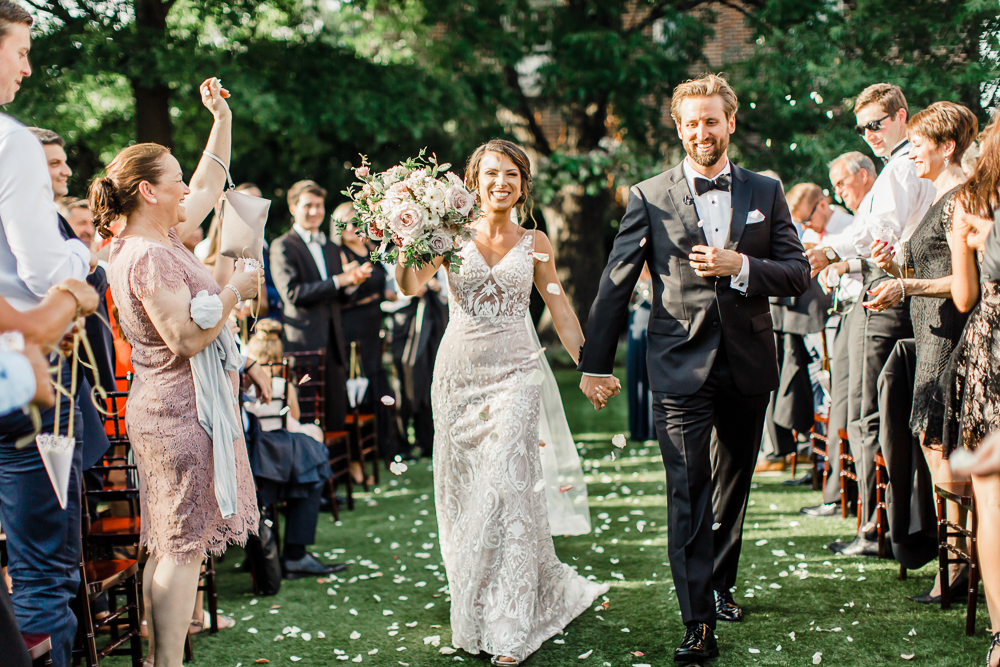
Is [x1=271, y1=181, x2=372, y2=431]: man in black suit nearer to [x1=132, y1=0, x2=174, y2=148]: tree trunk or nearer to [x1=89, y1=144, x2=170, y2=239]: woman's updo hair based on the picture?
[x1=89, y1=144, x2=170, y2=239]: woman's updo hair

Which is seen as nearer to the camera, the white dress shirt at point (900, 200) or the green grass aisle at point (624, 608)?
the green grass aisle at point (624, 608)

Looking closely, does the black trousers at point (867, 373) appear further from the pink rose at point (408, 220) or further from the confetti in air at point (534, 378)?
the pink rose at point (408, 220)

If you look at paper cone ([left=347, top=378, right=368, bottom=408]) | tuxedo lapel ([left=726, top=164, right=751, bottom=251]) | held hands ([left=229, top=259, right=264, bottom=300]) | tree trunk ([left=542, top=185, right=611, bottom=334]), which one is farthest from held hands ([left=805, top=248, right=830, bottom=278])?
tree trunk ([left=542, top=185, right=611, bottom=334])

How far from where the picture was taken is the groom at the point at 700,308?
3445 millimetres

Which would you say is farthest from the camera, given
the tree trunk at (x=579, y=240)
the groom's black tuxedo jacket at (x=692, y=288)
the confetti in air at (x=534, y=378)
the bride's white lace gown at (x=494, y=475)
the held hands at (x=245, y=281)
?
the tree trunk at (x=579, y=240)

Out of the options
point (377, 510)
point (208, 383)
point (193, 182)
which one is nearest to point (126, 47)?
point (377, 510)

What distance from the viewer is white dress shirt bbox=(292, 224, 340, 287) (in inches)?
274

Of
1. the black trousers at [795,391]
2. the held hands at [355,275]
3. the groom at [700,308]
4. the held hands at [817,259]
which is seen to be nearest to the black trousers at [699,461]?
the groom at [700,308]

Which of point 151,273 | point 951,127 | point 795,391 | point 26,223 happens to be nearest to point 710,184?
point 951,127

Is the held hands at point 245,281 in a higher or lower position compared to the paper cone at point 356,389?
higher

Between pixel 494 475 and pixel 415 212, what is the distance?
1.27 m

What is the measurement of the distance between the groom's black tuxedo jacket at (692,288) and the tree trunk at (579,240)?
12.5m

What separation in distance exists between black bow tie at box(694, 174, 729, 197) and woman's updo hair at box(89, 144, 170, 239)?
2.21m

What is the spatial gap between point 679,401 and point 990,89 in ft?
20.9
